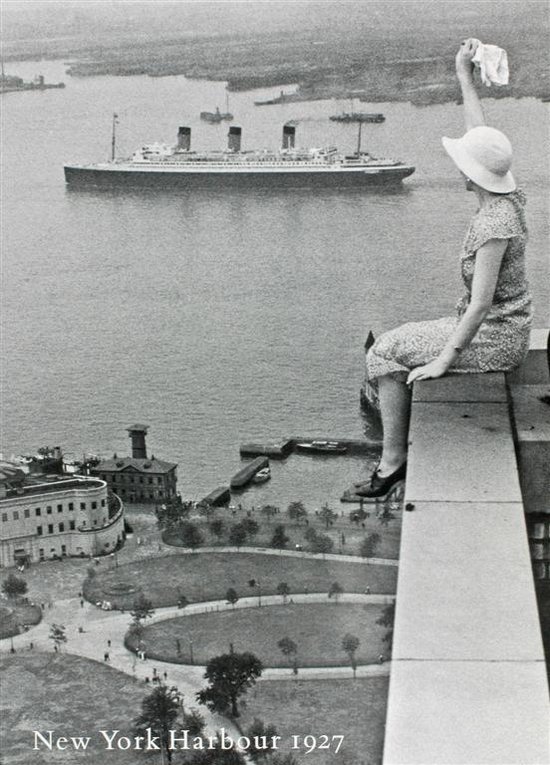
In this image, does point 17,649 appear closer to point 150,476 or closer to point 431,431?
point 150,476

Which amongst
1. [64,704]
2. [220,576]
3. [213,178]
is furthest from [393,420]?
[213,178]

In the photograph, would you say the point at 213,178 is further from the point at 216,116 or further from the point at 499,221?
the point at 499,221

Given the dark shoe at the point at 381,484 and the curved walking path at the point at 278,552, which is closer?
the dark shoe at the point at 381,484

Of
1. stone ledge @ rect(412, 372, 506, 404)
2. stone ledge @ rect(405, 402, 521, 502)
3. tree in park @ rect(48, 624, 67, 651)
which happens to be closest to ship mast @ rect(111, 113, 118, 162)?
tree in park @ rect(48, 624, 67, 651)

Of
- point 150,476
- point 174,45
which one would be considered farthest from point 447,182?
point 150,476

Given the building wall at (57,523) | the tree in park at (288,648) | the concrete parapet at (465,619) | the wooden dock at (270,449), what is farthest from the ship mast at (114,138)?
the concrete parapet at (465,619)

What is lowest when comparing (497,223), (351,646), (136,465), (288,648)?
(288,648)

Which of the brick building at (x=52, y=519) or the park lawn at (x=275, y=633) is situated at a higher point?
the brick building at (x=52, y=519)

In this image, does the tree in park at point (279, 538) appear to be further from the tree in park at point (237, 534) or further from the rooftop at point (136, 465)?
the rooftop at point (136, 465)
